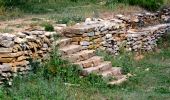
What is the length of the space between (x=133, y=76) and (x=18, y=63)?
314 cm

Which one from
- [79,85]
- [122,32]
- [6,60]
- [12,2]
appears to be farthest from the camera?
[12,2]

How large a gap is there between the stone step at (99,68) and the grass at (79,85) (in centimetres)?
14

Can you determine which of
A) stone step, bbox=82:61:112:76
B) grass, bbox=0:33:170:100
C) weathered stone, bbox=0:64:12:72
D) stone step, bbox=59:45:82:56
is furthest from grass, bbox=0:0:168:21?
weathered stone, bbox=0:64:12:72

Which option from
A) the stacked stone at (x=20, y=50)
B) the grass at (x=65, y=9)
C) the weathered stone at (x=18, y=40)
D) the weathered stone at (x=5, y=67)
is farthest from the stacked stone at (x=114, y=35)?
the weathered stone at (x=5, y=67)

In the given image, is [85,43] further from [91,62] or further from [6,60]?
[6,60]

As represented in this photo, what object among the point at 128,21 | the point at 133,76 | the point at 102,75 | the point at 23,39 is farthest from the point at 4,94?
the point at 128,21

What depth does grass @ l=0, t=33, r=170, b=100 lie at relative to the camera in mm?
8836

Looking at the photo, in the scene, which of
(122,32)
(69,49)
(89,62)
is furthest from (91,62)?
(122,32)

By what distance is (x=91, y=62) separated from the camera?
35.8 feet

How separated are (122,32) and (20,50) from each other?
4.86 metres

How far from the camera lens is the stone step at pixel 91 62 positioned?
34.9 feet

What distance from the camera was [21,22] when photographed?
1285 cm

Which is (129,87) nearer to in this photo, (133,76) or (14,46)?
(133,76)

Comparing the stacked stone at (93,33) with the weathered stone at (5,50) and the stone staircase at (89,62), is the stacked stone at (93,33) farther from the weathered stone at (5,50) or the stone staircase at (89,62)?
the weathered stone at (5,50)
